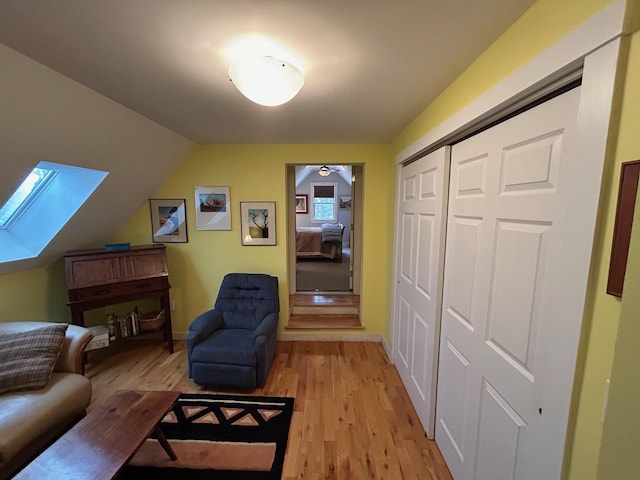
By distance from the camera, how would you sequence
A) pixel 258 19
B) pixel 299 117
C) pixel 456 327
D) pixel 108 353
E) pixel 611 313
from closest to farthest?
pixel 611 313 → pixel 258 19 → pixel 456 327 → pixel 299 117 → pixel 108 353

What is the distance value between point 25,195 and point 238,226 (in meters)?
1.79

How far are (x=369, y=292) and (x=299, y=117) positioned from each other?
2082 millimetres

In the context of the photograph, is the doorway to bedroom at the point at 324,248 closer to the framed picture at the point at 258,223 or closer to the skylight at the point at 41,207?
the framed picture at the point at 258,223

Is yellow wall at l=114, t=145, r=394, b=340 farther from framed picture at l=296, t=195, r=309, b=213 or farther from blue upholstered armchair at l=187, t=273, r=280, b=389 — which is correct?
framed picture at l=296, t=195, r=309, b=213

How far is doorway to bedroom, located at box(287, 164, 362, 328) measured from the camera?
366 cm

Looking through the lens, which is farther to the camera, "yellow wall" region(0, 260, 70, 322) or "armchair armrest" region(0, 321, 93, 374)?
"yellow wall" region(0, 260, 70, 322)

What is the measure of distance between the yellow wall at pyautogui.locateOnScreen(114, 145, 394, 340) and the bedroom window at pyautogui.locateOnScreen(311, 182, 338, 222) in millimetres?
5558

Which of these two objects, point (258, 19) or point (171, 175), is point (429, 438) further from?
point (171, 175)

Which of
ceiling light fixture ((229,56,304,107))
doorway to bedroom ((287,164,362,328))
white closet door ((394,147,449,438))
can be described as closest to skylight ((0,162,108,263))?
ceiling light fixture ((229,56,304,107))

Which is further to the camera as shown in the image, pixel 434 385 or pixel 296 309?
pixel 296 309

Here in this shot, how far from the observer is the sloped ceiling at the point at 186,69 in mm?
970

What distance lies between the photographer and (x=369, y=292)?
127 inches

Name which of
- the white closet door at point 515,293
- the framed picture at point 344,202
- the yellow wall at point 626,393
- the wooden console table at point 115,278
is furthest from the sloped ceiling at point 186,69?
the framed picture at point 344,202

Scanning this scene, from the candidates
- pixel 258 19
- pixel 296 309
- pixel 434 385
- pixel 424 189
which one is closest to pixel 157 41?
pixel 258 19
